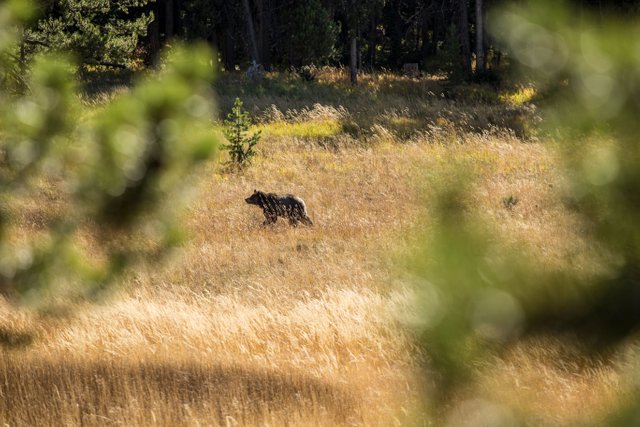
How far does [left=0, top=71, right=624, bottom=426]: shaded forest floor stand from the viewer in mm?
1969

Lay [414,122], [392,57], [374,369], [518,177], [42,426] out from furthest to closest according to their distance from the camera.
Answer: [392,57] < [414,122] < [518,177] < [374,369] < [42,426]

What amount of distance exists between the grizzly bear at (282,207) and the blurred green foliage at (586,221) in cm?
958

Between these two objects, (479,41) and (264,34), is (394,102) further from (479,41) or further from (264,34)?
(264,34)

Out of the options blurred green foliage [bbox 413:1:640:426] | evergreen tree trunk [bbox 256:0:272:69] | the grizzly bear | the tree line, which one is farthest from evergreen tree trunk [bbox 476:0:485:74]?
blurred green foliage [bbox 413:1:640:426]

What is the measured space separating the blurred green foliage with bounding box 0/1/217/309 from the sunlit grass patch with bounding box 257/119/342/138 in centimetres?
1528

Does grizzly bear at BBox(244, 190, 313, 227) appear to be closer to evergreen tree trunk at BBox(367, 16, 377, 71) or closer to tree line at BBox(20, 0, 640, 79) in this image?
tree line at BBox(20, 0, 640, 79)

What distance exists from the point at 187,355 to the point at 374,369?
141 centimetres

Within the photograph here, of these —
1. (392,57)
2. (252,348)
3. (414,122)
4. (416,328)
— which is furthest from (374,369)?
(392,57)

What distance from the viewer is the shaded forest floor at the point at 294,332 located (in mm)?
1969

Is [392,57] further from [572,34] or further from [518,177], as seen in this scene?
[572,34]

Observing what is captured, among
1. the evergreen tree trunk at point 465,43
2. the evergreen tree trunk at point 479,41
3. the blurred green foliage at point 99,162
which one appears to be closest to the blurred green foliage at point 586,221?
the blurred green foliage at point 99,162

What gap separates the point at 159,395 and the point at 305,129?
15.8 m

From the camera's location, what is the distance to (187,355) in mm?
5816

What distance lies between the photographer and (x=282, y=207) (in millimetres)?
11383
